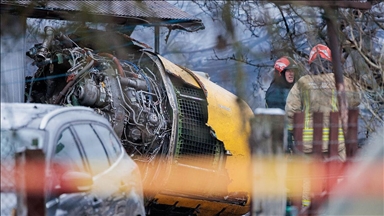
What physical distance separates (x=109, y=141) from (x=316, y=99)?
2618mm

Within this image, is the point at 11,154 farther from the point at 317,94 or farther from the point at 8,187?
the point at 317,94

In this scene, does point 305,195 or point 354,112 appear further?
point 305,195

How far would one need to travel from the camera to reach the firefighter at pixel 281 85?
10.5m

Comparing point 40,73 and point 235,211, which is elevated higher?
point 40,73

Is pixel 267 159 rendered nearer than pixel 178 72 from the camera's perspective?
Yes

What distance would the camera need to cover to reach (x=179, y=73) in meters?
10.6

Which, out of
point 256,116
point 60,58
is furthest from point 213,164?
point 256,116

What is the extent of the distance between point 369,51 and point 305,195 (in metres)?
1.72

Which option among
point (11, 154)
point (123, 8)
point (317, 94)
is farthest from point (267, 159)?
point (123, 8)

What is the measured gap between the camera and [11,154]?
20.7ft

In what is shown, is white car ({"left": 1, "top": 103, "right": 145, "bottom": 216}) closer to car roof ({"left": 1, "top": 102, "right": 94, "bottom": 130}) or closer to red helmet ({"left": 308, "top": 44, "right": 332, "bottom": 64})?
car roof ({"left": 1, "top": 102, "right": 94, "bottom": 130})

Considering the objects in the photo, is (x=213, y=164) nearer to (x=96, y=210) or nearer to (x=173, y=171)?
(x=173, y=171)

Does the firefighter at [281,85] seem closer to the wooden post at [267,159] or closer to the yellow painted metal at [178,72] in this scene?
the yellow painted metal at [178,72]

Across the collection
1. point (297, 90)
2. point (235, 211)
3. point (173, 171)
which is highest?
point (297, 90)
